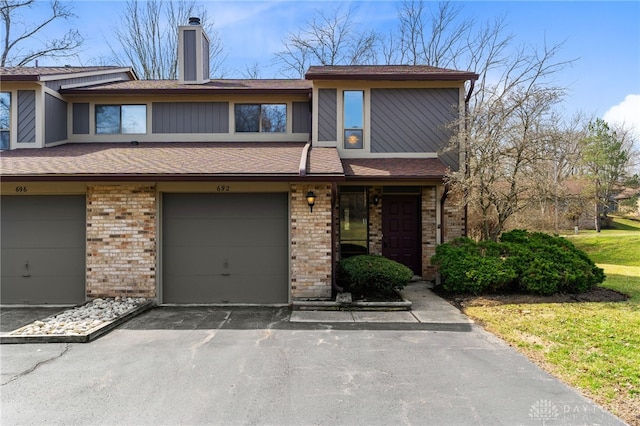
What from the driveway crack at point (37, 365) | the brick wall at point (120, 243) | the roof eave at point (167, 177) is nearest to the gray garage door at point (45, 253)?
the brick wall at point (120, 243)

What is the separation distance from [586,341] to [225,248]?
6.31 meters

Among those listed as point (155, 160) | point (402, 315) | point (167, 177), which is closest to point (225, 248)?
point (167, 177)

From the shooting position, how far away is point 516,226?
12.9 meters

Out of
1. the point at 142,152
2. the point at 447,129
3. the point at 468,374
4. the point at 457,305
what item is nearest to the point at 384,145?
the point at 447,129

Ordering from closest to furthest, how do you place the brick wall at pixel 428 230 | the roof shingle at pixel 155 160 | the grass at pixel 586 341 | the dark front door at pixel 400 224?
the grass at pixel 586 341
the roof shingle at pixel 155 160
the brick wall at pixel 428 230
the dark front door at pixel 400 224

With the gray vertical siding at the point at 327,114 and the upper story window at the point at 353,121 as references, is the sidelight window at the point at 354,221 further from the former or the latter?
the gray vertical siding at the point at 327,114

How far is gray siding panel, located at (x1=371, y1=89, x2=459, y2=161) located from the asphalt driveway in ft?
18.0

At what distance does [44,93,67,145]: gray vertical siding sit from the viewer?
964 cm

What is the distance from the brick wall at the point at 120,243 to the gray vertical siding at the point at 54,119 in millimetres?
3790

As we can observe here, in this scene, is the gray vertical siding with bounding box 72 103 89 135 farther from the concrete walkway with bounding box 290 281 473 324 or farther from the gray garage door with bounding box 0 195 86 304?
the concrete walkway with bounding box 290 281 473 324

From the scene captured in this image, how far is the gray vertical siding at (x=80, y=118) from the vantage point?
414 inches

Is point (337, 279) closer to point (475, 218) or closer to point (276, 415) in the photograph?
point (276, 415)

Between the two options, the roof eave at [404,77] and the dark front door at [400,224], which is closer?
the roof eave at [404,77]

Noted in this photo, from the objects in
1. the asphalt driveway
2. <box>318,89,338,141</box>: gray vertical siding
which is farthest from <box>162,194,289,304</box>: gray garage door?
<box>318,89,338,141</box>: gray vertical siding
